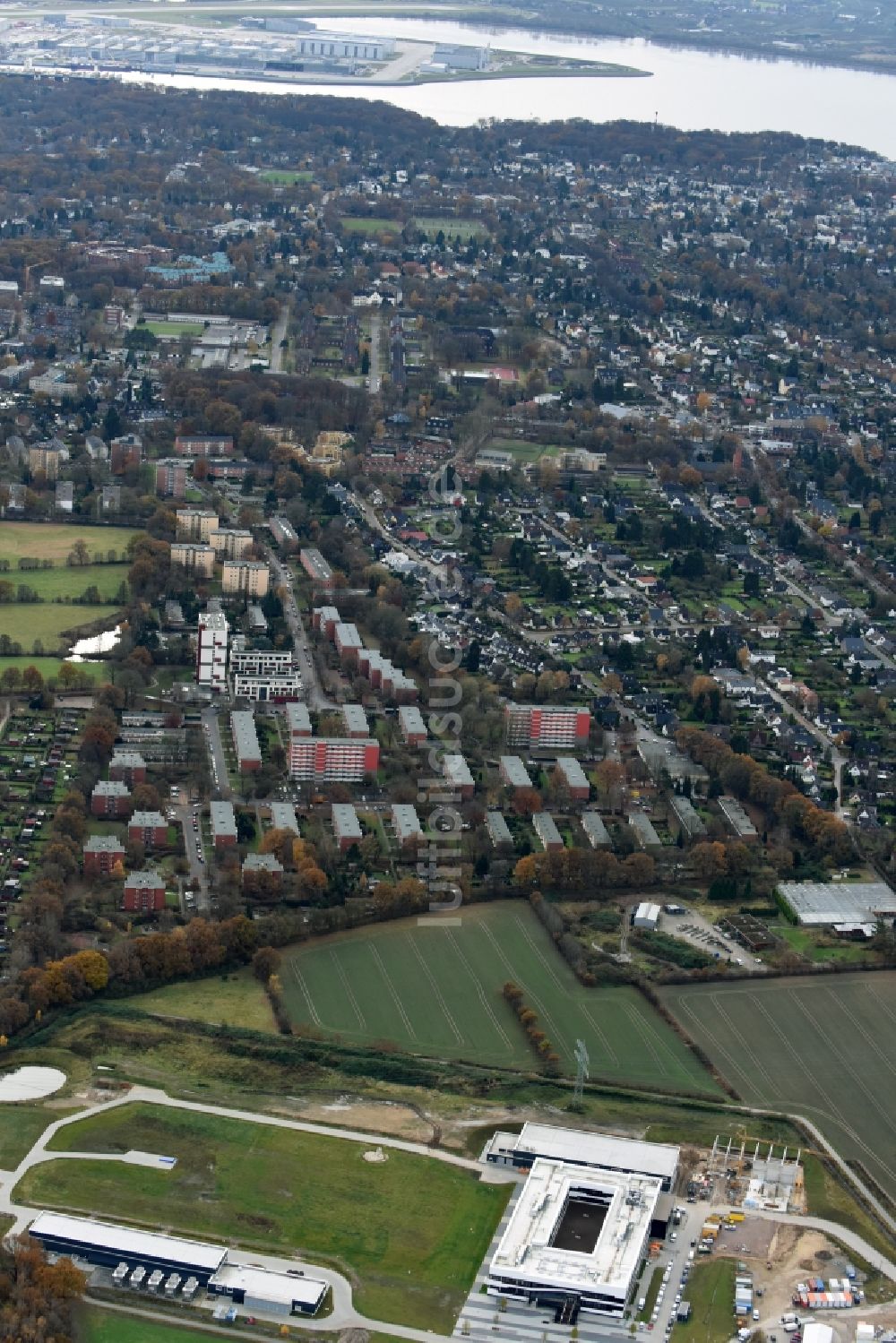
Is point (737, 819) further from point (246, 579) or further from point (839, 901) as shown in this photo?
point (246, 579)

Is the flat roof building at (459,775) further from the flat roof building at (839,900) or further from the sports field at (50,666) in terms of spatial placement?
the sports field at (50,666)

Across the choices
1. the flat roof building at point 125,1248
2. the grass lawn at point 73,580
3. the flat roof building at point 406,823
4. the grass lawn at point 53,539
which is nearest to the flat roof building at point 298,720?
the flat roof building at point 406,823

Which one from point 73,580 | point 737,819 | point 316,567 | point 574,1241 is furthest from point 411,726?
point 574,1241

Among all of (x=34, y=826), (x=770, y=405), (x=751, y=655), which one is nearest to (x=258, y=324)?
(x=770, y=405)

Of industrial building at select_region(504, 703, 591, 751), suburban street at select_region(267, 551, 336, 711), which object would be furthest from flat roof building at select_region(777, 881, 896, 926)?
suburban street at select_region(267, 551, 336, 711)

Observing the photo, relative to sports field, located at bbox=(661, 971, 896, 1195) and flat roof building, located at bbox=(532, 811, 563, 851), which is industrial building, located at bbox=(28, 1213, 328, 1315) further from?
flat roof building, located at bbox=(532, 811, 563, 851)

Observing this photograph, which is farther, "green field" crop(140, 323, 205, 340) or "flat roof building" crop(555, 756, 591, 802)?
"green field" crop(140, 323, 205, 340)
